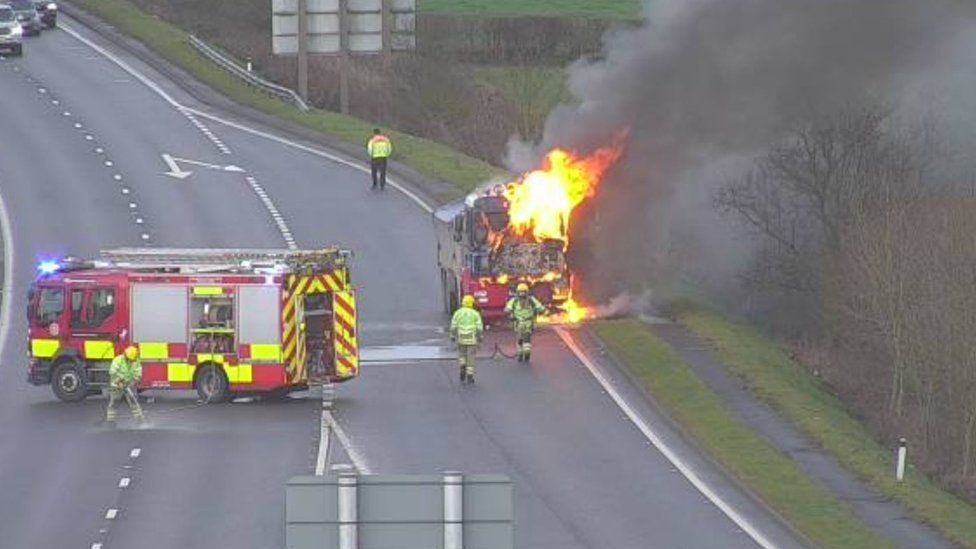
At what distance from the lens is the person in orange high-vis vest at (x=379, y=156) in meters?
62.8

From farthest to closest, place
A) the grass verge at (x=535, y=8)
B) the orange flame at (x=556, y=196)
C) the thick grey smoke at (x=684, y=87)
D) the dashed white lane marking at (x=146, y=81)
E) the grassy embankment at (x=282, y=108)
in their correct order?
the grass verge at (x=535, y=8)
the dashed white lane marking at (x=146, y=81)
the grassy embankment at (x=282, y=108)
the thick grey smoke at (x=684, y=87)
the orange flame at (x=556, y=196)

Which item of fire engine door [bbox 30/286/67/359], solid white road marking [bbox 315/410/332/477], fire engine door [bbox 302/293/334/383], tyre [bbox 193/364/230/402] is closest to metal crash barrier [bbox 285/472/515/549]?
solid white road marking [bbox 315/410/332/477]

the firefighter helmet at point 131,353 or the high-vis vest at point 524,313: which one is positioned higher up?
the high-vis vest at point 524,313

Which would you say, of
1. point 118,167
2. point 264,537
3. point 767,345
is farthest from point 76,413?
point 118,167

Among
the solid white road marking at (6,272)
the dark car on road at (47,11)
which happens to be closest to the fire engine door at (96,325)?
the solid white road marking at (6,272)

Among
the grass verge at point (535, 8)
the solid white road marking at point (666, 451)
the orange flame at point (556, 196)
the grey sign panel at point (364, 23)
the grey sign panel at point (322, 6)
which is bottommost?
the solid white road marking at point (666, 451)

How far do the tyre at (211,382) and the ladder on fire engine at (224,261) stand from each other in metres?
1.64

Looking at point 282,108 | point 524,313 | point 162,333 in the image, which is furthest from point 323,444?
point 282,108

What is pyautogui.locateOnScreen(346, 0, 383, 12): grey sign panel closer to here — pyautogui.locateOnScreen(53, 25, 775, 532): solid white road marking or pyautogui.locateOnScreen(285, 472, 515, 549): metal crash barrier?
pyautogui.locateOnScreen(53, 25, 775, 532): solid white road marking

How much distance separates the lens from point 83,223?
5934cm

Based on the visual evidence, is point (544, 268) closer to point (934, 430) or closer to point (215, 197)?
point (934, 430)

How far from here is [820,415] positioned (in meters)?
40.8

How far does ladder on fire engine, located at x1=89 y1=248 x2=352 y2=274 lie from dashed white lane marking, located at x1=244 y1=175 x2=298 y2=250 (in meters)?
14.2

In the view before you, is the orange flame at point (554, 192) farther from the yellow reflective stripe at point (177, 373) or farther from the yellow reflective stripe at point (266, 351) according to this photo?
the yellow reflective stripe at point (177, 373)
